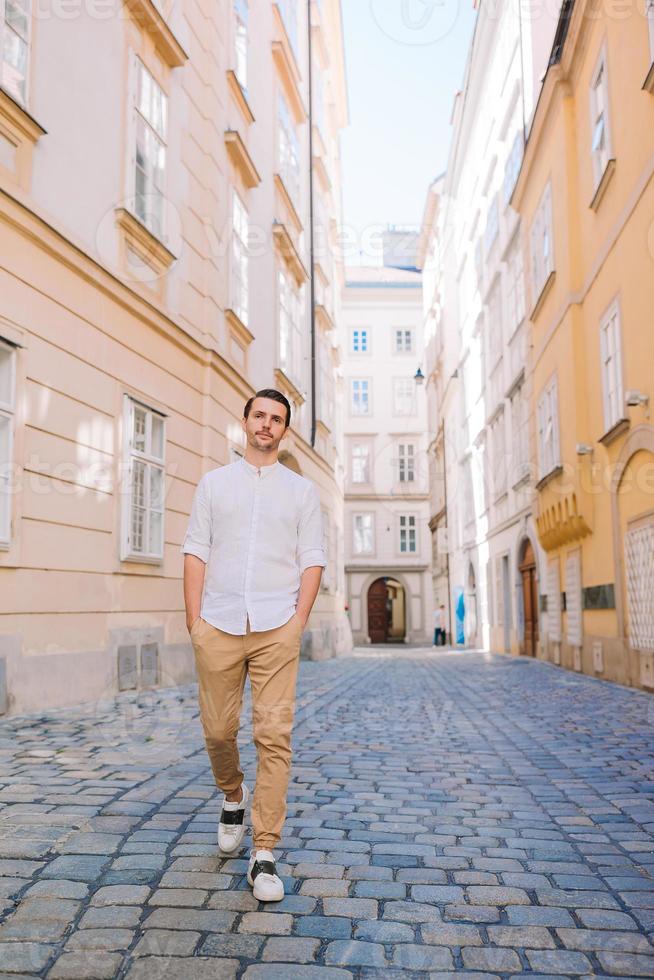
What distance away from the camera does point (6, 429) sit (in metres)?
7.30

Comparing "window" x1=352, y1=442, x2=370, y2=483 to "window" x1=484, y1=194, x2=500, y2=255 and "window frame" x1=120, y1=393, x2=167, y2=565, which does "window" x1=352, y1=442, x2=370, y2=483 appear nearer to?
"window" x1=484, y1=194, x2=500, y2=255

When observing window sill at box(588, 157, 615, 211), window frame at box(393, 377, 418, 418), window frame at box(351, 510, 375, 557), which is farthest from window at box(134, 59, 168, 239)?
window frame at box(393, 377, 418, 418)

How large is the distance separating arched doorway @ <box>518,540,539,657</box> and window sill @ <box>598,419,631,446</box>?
6.35 m

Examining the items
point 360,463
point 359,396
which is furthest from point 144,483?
point 359,396

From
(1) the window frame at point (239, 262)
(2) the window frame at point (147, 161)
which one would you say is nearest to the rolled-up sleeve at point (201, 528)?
(2) the window frame at point (147, 161)

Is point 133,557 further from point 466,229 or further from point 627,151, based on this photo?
point 466,229

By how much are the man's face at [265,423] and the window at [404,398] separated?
4333 cm

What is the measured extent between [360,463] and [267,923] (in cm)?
4367

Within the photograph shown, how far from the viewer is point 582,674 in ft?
42.5

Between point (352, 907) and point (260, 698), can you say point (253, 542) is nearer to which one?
point (260, 698)

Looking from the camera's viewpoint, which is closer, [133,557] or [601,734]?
[601,734]

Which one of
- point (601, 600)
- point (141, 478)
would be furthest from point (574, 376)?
point (141, 478)

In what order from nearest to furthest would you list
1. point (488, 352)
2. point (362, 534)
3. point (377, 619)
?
point (488, 352) < point (362, 534) < point (377, 619)

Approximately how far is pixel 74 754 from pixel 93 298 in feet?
16.0
